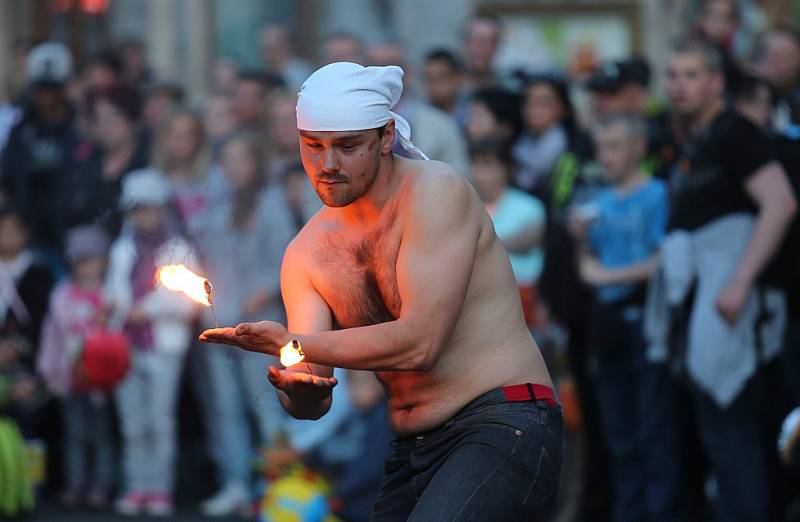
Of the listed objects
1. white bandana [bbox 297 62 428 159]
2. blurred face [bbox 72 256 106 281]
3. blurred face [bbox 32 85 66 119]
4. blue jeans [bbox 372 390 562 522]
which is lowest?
blurred face [bbox 72 256 106 281]

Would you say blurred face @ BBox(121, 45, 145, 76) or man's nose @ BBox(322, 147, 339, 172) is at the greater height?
man's nose @ BBox(322, 147, 339, 172)

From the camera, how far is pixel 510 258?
816 cm

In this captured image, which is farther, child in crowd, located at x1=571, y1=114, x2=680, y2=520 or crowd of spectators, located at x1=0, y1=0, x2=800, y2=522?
child in crowd, located at x1=571, y1=114, x2=680, y2=520

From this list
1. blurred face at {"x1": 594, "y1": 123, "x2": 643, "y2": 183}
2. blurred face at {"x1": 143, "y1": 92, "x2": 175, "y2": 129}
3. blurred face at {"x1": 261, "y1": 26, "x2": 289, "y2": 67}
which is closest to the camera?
blurred face at {"x1": 594, "y1": 123, "x2": 643, "y2": 183}

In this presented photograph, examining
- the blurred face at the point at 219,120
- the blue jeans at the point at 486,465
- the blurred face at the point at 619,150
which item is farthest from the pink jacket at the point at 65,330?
the blue jeans at the point at 486,465

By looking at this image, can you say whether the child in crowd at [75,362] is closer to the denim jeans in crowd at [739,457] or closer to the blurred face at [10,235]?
the blurred face at [10,235]

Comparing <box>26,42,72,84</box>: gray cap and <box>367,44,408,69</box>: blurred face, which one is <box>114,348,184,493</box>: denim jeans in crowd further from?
<box>26,42,72,84</box>: gray cap

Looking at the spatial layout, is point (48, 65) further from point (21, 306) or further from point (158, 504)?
point (158, 504)

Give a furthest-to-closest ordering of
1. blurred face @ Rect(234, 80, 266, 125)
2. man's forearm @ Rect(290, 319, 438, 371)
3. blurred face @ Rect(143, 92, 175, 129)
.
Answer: blurred face @ Rect(143, 92, 175, 129)
blurred face @ Rect(234, 80, 266, 125)
man's forearm @ Rect(290, 319, 438, 371)

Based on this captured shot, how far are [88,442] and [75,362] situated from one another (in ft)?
2.02

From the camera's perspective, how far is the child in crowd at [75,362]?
9352mm

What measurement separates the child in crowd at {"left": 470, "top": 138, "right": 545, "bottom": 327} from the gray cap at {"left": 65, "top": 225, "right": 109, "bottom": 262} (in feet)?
7.27

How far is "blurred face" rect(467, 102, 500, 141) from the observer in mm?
9031

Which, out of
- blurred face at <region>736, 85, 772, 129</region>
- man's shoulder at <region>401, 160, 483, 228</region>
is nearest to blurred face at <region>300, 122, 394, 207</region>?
man's shoulder at <region>401, 160, 483, 228</region>
